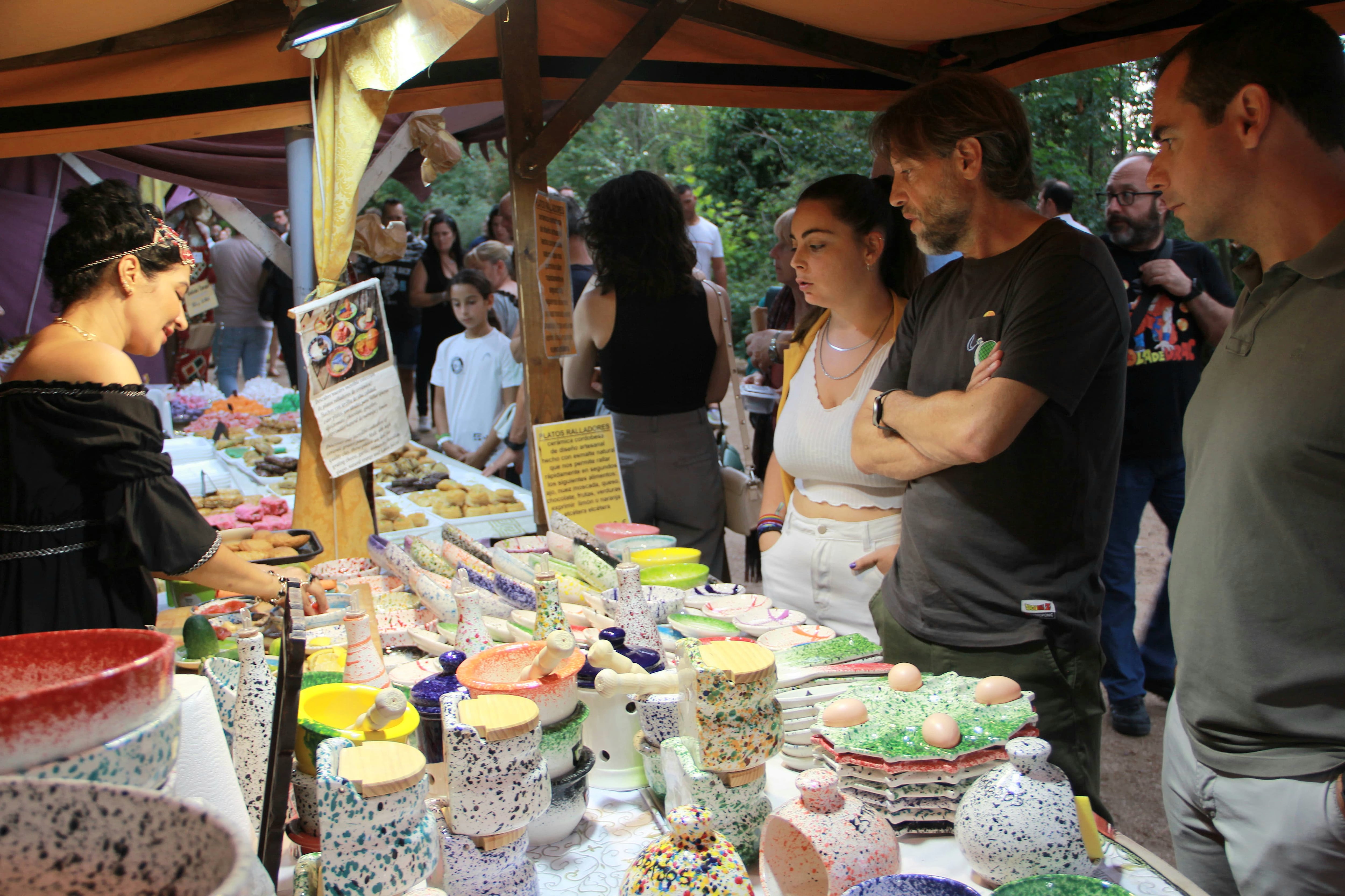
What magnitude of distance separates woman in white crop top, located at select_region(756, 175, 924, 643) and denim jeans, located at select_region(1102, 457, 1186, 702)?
1.57 metres

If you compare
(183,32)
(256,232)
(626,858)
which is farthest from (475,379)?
(626,858)

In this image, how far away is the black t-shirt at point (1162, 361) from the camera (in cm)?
317

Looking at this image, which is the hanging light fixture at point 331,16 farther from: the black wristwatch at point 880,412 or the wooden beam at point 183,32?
the black wristwatch at point 880,412

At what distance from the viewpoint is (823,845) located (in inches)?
37.6

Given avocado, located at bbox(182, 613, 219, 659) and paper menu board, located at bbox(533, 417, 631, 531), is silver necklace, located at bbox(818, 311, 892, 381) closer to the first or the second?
paper menu board, located at bbox(533, 417, 631, 531)

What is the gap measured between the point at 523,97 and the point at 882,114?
150cm

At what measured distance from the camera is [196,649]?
1362 mm

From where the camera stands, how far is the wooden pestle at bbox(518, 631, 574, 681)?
1159 mm

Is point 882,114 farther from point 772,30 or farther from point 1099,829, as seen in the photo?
point 1099,829

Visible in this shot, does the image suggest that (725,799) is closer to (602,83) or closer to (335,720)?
(335,720)

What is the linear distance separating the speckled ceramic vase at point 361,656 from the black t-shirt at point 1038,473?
40.3 inches

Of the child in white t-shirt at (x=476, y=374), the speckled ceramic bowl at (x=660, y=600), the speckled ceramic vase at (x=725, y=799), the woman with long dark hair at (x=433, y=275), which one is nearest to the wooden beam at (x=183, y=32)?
the speckled ceramic bowl at (x=660, y=600)

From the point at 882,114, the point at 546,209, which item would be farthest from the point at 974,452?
the point at 546,209

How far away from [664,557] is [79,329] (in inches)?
56.7
